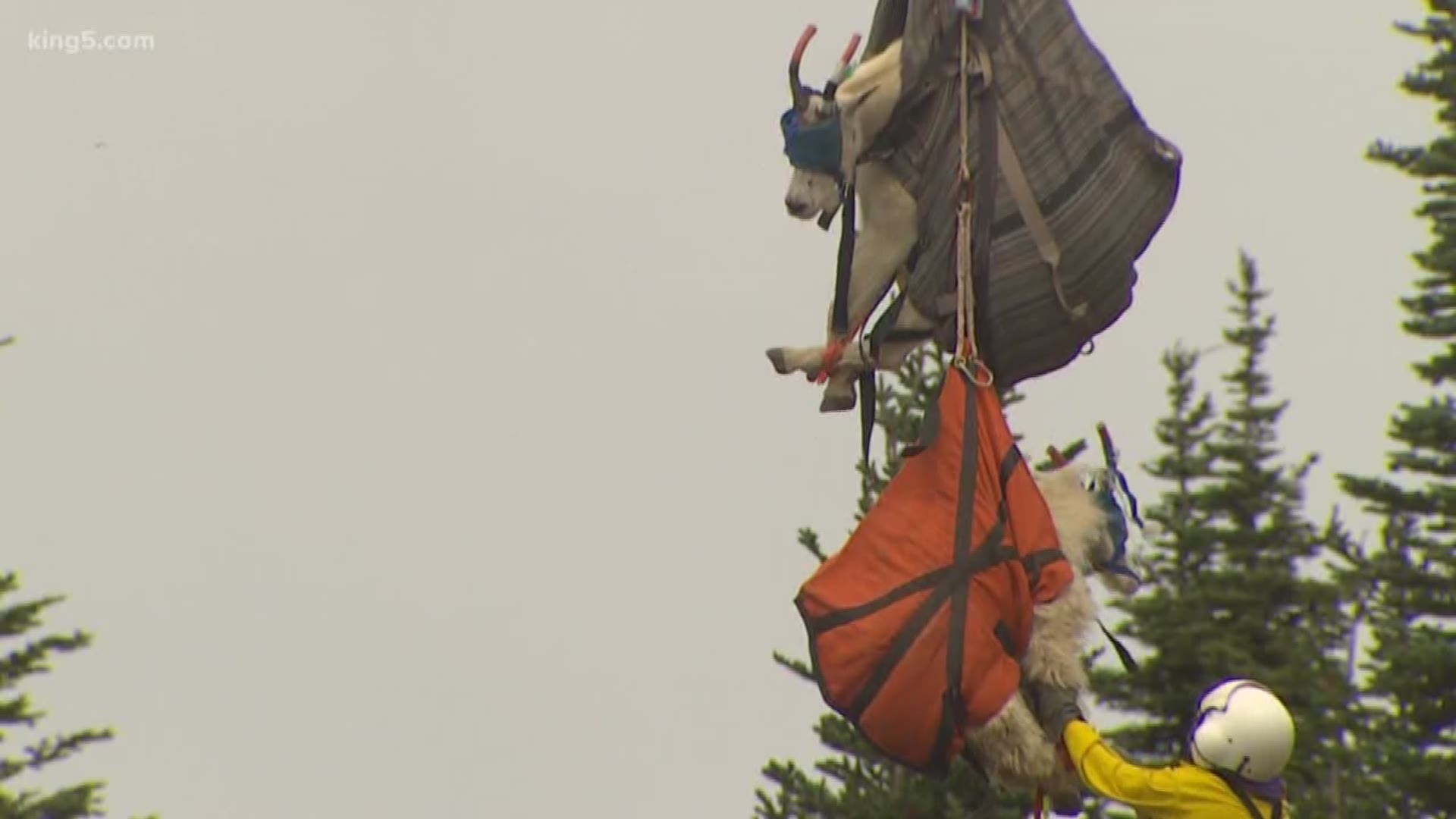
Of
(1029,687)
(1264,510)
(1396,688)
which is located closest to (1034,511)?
(1029,687)

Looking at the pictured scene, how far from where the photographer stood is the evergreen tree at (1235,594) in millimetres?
32312

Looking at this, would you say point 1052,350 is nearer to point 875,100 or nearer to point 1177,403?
point 875,100

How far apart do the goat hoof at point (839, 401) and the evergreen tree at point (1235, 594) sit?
20351 millimetres

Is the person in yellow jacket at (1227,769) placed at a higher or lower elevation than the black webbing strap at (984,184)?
lower

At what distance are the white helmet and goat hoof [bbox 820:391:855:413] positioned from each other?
4.77 feet

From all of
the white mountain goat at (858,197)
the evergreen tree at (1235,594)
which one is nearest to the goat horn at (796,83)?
the white mountain goat at (858,197)

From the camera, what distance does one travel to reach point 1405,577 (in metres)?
28.4

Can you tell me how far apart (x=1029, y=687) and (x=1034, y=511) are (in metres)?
0.53

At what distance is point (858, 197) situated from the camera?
10.8 meters

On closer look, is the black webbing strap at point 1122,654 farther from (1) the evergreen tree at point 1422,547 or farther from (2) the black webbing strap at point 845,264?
(1) the evergreen tree at point 1422,547

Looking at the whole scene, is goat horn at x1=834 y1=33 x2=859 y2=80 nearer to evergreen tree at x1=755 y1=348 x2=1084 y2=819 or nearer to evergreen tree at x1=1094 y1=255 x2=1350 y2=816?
evergreen tree at x1=755 y1=348 x2=1084 y2=819

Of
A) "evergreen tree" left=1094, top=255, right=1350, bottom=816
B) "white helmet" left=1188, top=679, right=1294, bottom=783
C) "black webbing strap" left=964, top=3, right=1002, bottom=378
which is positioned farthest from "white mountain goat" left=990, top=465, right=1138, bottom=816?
"evergreen tree" left=1094, top=255, right=1350, bottom=816

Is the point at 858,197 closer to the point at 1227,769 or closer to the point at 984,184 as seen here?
the point at 984,184

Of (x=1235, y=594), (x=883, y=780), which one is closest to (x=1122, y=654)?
(x=883, y=780)
